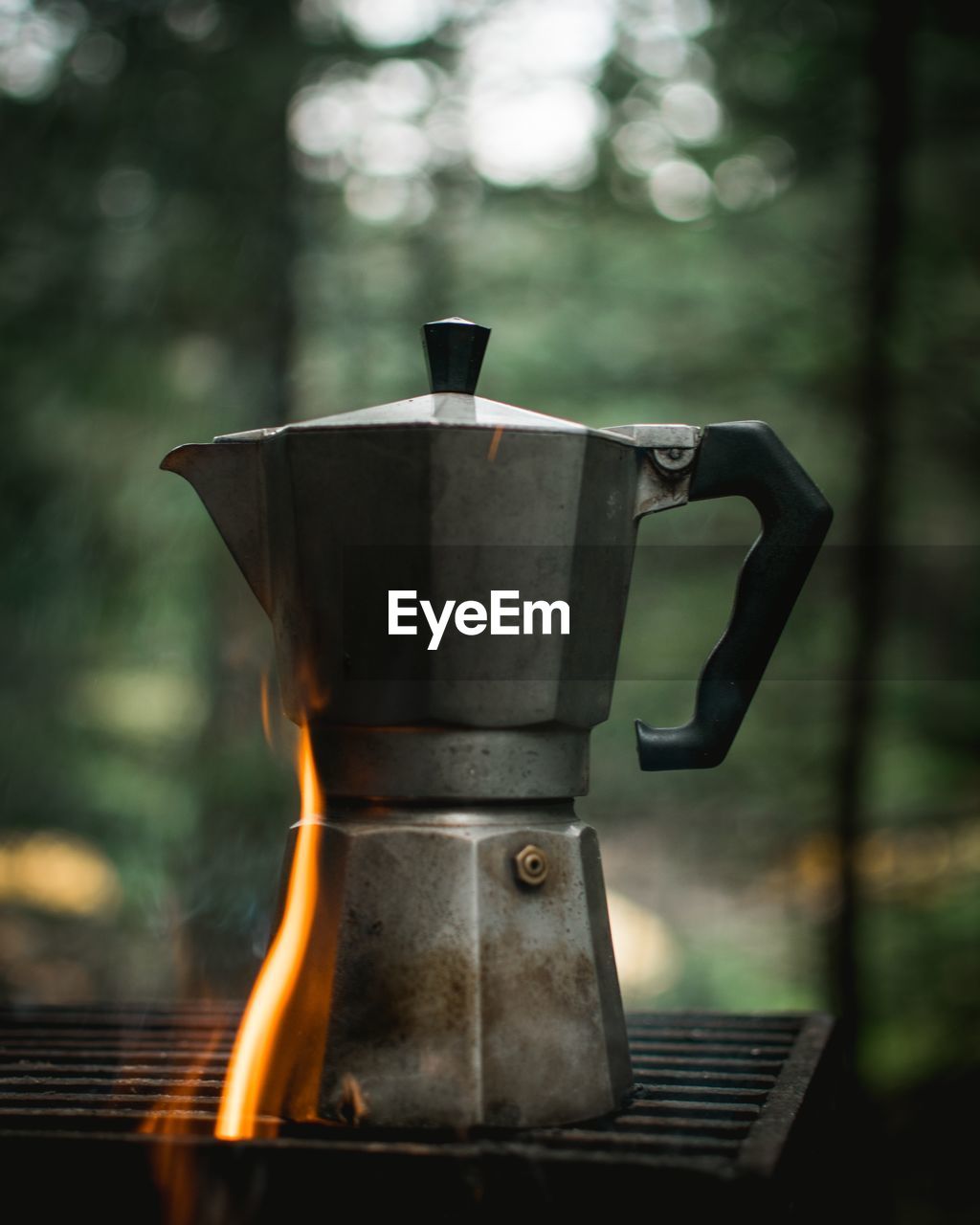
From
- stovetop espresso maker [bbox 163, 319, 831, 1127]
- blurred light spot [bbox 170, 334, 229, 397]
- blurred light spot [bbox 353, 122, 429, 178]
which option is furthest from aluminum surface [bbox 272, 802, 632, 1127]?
blurred light spot [bbox 353, 122, 429, 178]

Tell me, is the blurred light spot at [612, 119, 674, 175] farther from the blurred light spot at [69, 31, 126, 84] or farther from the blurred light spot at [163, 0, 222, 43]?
the blurred light spot at [69, 31, 126, 84]

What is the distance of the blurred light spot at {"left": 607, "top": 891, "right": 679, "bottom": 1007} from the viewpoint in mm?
3422

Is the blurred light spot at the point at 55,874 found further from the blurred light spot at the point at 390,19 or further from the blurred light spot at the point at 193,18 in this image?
the blurred light spot at the point at 390,19

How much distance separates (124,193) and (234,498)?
2624 mm

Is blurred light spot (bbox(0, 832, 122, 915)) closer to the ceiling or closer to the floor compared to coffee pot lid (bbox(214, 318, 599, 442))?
closer to the floor

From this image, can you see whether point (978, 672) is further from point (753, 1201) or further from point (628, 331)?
point (753, 1201)

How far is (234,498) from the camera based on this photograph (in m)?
1.05

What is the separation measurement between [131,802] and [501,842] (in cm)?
273

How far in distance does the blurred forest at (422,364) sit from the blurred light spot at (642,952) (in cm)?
2

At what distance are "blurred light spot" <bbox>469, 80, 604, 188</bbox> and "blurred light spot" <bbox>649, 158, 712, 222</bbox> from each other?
195mm

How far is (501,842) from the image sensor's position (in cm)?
93

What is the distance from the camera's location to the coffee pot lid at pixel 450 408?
3.06ft

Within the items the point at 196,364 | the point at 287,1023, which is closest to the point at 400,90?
the point at 196,364

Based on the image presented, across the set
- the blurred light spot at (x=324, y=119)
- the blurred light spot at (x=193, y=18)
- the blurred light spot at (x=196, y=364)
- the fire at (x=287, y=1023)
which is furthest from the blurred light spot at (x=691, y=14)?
the fire at (x=287, y=1023)
